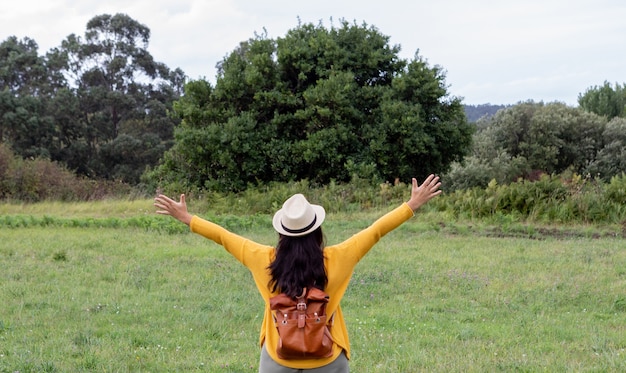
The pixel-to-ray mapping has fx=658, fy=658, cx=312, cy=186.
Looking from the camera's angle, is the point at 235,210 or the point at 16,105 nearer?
the point at 235,210

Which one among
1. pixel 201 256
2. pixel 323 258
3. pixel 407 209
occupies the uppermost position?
pixel 407 209

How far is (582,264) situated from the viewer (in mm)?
10344

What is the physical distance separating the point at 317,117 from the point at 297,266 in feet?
60.2

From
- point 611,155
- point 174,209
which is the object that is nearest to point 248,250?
point 174,209

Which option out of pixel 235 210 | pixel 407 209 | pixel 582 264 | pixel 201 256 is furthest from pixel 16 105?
pixel 407 209

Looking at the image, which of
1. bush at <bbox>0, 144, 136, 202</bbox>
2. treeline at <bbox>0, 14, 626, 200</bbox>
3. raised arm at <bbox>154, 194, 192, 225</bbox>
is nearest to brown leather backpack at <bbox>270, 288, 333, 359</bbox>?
raised arm at <bbox>154, 194, 192, 225</bbox>

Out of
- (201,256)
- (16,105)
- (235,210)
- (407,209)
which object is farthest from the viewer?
(16,105)

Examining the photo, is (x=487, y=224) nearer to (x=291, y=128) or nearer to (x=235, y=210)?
(x=235, y=210)

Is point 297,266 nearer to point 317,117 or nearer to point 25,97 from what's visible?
point 317,117

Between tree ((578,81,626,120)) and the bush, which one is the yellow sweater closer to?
the bush

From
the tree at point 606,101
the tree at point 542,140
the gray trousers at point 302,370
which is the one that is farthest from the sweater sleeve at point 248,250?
the tree at point 606,101

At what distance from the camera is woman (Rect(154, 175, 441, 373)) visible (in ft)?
10.7

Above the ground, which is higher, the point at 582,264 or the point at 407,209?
the point at 407,209

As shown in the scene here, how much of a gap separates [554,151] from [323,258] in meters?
39.8
